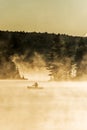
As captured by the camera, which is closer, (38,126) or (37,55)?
(38,126)

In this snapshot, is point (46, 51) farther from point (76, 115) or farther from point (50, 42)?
point (76, 115)

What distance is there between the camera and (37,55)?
5.71m

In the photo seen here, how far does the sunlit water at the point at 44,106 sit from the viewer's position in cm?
537

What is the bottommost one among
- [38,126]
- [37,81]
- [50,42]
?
[38,126]

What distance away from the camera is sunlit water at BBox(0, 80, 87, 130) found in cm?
537

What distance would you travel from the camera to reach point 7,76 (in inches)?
220

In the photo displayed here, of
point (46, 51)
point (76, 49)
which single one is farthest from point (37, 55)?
point (76, 49)

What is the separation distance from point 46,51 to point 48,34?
19 centimetres

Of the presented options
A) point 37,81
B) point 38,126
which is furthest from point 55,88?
point 38,126

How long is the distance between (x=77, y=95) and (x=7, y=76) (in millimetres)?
775

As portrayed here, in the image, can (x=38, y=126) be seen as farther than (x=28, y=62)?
No

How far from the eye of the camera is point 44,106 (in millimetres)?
5582

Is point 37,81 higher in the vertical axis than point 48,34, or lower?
lower

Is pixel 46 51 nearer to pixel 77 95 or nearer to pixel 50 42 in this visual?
pixel 50 42
